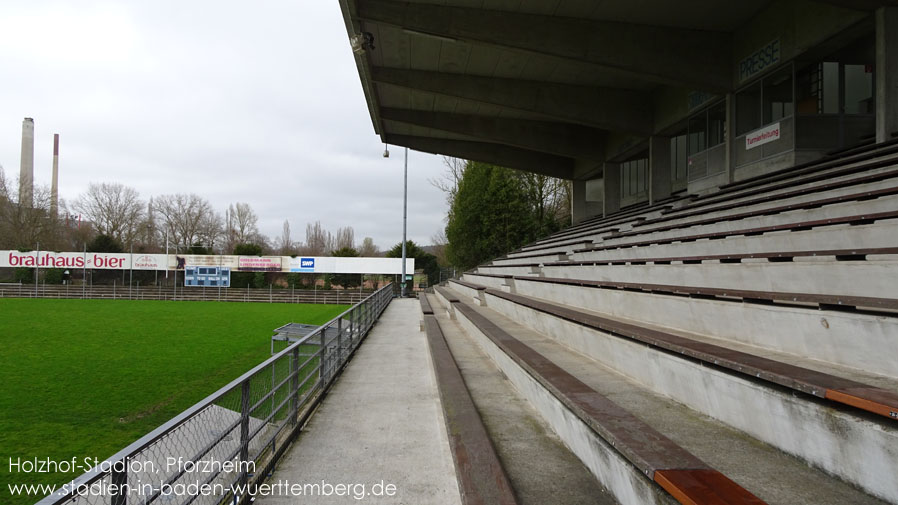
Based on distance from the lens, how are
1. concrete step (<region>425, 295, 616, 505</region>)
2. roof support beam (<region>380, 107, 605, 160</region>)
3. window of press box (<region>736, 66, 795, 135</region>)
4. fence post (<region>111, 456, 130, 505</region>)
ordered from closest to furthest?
1. fence post (<region>111, 456, 130, 505</region>)
2. concrete step (<region>425, 295, 616, 505</region>)
3. window of press box (<region>736, 66, 795, 135</region>)
4. roof support beam (<region>380, 107, 605, 160</region>)

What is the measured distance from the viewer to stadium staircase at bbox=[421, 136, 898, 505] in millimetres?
1858

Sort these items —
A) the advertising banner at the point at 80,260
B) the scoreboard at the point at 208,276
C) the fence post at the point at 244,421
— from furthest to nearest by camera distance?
the advertising banner at the point at 80,260
the scoreboard at the point at 208,276
the fence post at the point at 244,421

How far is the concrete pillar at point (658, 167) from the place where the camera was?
47.1 ft

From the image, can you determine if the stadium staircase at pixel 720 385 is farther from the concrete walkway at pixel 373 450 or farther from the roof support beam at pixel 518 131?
the roof support beam at pixel 518 131

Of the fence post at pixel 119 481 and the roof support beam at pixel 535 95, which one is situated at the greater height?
the roof support beam at pixel 535 95

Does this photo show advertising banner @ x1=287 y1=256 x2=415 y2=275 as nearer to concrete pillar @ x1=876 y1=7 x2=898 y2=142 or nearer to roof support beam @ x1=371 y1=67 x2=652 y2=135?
roof support beam @ x1=371 y1=67 x2=652 y2=135

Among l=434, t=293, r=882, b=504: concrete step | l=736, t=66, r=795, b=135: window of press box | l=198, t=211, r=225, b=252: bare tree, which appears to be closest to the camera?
l=434, t=293, r=882, b=504: concrete step

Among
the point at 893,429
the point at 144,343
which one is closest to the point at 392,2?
the point at 893,429

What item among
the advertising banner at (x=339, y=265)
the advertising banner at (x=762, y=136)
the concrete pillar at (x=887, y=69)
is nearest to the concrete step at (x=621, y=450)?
the concrete pillar at (x=887, y=69)

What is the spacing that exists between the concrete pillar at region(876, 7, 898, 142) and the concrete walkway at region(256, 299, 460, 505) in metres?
8.59

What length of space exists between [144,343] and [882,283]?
16998mm

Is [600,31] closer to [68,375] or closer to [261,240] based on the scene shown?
[68,375]

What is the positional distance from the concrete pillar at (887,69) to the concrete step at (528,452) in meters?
7.93

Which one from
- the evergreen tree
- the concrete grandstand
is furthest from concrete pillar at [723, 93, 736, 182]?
the evergreen tree
